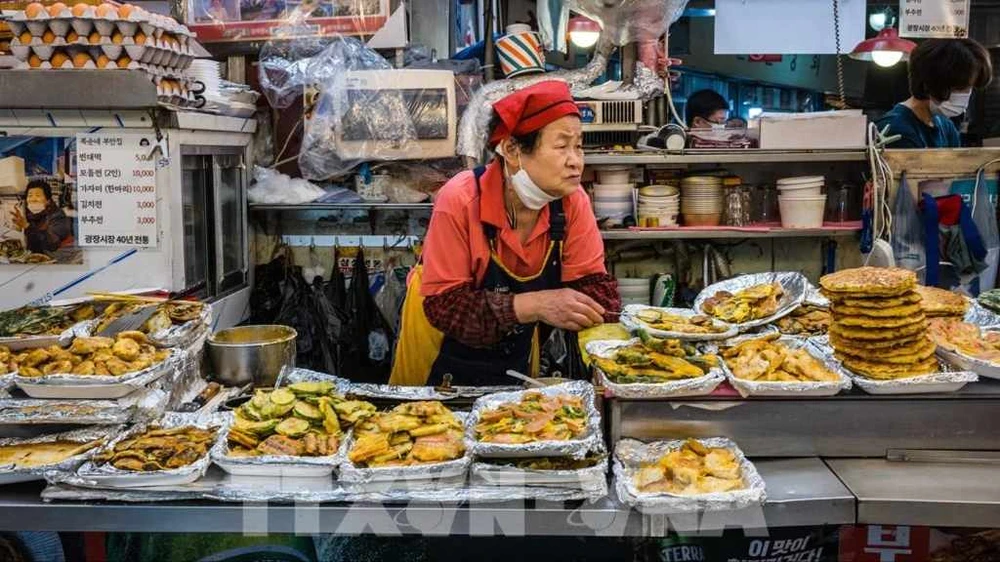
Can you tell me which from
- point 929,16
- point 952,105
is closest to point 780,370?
point 952,105

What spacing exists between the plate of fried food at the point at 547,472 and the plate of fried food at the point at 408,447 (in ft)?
0.21

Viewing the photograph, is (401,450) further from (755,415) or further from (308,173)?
(308,173)

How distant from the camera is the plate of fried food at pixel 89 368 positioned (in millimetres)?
2234

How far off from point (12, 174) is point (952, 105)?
14.8 ft

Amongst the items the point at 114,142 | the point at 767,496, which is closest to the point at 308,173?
the point at 114,142

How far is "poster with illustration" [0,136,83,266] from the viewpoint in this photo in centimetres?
341

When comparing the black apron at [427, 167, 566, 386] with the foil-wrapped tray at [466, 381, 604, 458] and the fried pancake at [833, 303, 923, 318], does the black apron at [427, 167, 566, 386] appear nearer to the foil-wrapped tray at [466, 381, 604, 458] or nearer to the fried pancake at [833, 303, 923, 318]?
the foil-wrapped tray at [466, 381, 604, 458]

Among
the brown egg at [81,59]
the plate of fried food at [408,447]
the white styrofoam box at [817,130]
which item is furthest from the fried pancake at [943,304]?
the brown egg at [81,59]

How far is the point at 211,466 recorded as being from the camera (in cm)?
212

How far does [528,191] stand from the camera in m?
2.74

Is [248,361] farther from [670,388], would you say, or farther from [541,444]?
[670,388]

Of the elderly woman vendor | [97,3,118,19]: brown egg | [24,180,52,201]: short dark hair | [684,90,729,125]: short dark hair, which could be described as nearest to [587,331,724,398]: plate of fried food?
the elderly woman vendor

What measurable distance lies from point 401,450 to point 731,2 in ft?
13.7

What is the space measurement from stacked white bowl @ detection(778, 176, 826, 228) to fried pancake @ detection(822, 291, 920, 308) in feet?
8.69
